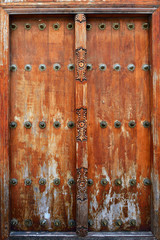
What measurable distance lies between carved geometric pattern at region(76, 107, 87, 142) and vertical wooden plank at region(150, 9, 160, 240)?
0.55 meters

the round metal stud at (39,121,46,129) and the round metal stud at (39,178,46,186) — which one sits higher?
the round metal stud at (39,121,46,129)

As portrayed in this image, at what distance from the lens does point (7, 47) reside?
1630mm

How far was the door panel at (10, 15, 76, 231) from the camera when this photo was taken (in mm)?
1683

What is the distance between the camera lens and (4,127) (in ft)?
5.30

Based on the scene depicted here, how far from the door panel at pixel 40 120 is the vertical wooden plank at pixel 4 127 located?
0.08m

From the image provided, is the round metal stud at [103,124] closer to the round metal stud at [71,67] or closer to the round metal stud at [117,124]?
the round metal stud at [117,124]

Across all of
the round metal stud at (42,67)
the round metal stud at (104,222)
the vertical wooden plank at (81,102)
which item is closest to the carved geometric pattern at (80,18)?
the vertical wooden plank at (81,102)

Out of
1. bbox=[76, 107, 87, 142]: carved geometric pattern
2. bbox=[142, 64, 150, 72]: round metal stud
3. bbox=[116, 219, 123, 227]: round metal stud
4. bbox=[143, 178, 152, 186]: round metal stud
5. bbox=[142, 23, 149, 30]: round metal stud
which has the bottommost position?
bbox=[116, 219, 123, 227]: round metal stud

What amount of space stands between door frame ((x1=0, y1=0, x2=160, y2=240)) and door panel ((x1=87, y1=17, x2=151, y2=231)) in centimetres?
8

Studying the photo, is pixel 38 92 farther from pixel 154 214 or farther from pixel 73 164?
pixel 154 214

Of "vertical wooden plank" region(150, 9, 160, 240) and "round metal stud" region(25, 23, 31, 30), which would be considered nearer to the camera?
"vertical wooden plank" region(150, 9, 160, 240)

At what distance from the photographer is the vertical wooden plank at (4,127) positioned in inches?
62.7

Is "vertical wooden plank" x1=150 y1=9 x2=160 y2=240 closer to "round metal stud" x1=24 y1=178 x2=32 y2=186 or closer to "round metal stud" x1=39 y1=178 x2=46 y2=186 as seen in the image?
"round metal stud" x1=39 y1=178 x2=46 y2=186

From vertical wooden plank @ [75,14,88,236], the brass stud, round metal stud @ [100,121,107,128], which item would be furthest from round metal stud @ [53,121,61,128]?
the brass stud
